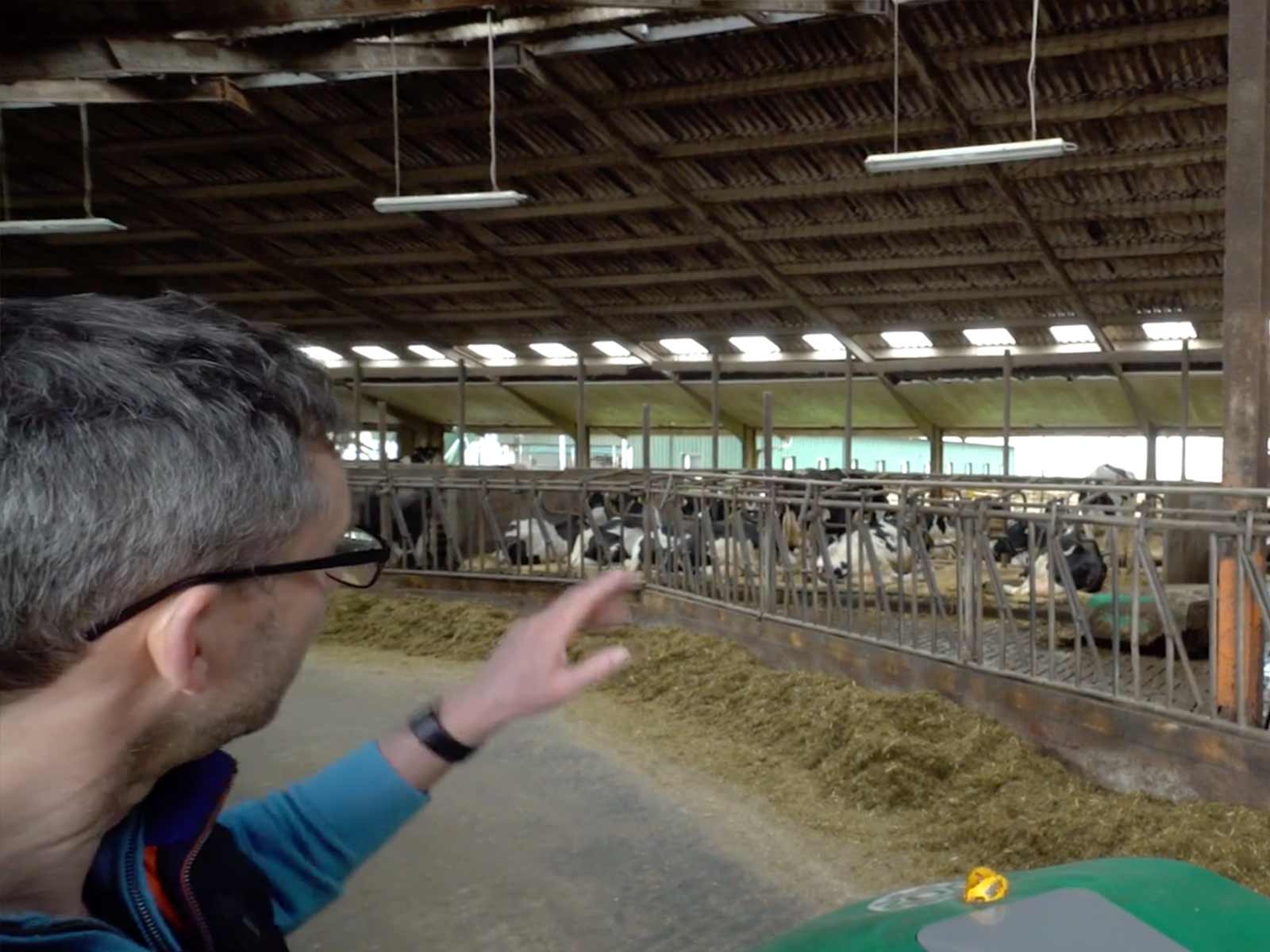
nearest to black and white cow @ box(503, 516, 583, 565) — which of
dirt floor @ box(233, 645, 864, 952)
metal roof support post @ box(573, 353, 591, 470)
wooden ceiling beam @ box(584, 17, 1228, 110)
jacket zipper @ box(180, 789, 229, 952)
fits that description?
dirt floor @ box(233, 645, 864, 952)

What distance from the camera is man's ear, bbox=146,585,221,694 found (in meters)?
0.80

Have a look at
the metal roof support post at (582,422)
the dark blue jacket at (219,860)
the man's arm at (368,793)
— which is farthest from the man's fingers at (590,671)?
the metal roof support post at (582,422)

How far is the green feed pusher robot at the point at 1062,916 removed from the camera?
4.84ft

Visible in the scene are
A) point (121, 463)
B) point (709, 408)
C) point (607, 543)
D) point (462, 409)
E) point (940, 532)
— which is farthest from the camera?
point (709, 408)

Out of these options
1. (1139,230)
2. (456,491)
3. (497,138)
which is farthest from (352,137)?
(1139,230)

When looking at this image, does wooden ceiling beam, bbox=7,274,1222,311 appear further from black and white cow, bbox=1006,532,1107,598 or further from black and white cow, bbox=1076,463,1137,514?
black and white cow, bbox=1006,532,1107,598

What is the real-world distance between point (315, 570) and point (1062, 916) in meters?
1.19

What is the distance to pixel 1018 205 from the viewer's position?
38.6 ft

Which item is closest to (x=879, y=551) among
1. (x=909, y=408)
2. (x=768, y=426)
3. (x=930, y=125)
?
(x=768, y=426)

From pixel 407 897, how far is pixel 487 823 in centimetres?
75

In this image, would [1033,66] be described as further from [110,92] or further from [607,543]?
[110,92]

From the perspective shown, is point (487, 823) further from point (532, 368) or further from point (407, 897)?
point (532, 368)

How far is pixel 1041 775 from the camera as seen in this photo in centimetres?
455

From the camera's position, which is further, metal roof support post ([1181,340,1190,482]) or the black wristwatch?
metal roof support post ([1181,340,1190,482])
